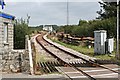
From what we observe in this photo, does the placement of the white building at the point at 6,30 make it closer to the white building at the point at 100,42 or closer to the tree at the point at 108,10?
the white building at the point at 100,42

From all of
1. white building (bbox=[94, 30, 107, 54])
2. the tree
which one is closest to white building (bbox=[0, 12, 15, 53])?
white building (bbox=[94, 30, 107, 54])

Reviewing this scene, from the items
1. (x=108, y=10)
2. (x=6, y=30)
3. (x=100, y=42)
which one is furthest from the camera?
(x=108, y=10)

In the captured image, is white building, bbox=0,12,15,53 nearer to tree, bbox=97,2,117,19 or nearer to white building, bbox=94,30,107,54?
white building, bbox=94,30,107,54

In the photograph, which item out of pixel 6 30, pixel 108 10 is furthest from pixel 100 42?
pixel 108 10

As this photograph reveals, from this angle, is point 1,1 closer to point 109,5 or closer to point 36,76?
point 36,76

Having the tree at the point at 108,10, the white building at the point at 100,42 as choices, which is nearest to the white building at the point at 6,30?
the white building at the point at 100,42

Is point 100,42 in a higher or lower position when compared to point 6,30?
lower

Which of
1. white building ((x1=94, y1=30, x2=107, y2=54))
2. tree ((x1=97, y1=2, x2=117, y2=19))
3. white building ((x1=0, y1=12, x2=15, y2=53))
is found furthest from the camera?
tree ((x1=97, y1=2, x2=117, y2=19))

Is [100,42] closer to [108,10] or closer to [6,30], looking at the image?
[6,30]

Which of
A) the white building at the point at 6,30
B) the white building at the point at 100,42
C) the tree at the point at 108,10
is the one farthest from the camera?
the tree at the point at 108,10

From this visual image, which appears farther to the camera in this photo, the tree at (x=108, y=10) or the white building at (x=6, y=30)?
the tree at (x=108, y=10)

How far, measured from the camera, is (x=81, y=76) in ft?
42.0

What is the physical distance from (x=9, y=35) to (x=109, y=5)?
58.9 ft

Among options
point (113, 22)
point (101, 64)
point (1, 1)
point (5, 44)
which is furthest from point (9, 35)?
point (113, 22)
